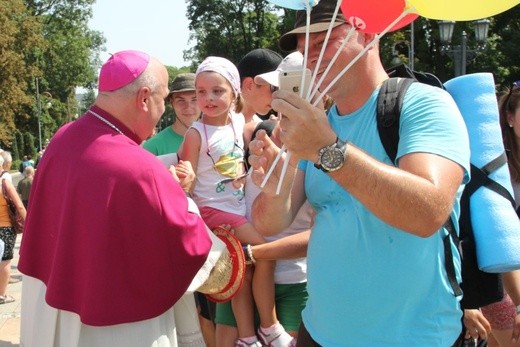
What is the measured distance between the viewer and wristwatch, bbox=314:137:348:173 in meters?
1.61

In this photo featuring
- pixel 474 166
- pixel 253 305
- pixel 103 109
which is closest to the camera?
pixel 474 166

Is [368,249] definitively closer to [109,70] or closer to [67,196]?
[67,196]

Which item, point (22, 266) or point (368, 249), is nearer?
point (368, 249)

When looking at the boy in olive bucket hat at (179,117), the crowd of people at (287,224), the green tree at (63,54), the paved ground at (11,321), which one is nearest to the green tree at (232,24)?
the green tree at (63,54)

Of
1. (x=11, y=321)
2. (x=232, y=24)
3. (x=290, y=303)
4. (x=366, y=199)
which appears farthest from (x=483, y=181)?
(x=232, y=24)

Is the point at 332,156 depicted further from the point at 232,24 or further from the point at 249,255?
the point at 232,24

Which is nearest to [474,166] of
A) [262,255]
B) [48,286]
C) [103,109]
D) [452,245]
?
[452,245]

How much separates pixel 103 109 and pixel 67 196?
0.41m

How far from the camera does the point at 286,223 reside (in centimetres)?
235

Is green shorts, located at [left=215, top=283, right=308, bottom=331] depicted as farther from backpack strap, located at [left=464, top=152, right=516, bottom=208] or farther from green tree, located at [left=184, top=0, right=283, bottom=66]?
green tree, located at [left=184, top=0, right=283, bottom=66]

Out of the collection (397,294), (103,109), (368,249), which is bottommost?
(397,294)

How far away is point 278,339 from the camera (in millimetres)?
3168

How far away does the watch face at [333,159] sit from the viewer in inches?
63.3

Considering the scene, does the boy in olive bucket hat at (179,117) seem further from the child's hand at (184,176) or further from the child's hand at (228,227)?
the child's hand at (184,176)
